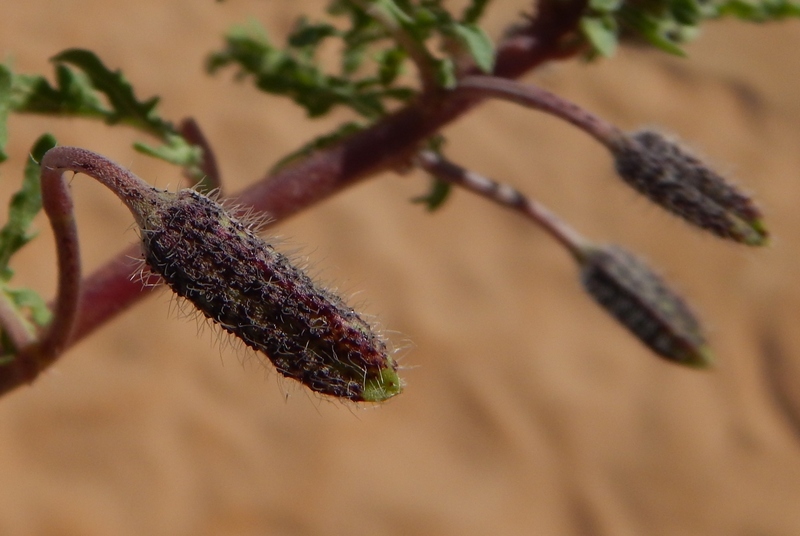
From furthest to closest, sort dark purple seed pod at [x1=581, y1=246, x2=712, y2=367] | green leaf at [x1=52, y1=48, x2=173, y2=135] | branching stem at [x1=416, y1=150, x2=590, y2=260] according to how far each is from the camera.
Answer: dark purple seed pod at [x1=581, y1=246, x2=712, y2=367] → branching stem at [x1=416, y1=150, x2=590, y2=260] → green leaf at [x1=52, y1=48, x2=173, y2=135]

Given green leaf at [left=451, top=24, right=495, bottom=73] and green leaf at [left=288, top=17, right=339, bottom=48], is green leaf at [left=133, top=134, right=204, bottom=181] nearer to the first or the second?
green leaf at [left=288, top=17, right=339, bottom=48]

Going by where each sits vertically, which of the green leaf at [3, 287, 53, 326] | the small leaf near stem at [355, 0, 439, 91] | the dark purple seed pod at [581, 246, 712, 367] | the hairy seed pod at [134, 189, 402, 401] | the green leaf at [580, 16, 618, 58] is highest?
the green leaf at [580, 16, 618, 58]

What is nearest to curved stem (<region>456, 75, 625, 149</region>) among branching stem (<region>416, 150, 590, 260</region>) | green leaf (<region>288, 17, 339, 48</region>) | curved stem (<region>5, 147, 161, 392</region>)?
branching stem (<region>416, 150, 590, 260</region>)

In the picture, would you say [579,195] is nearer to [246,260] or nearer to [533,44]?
[533,44]

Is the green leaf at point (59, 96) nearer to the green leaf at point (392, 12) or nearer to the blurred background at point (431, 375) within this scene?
the green leaf at point (392, 12)

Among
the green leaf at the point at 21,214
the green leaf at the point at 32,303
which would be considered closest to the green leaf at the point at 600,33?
the green leaf at the point at 21,214

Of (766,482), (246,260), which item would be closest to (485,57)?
(246,260)
